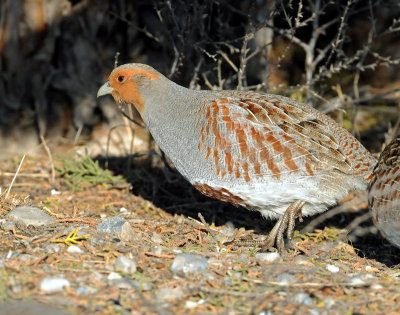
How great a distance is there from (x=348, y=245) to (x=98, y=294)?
2653 millimetres

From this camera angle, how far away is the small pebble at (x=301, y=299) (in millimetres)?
3394

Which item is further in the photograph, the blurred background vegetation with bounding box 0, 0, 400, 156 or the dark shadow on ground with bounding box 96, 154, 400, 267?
the blurred background vegetation with bounding box 0, 0, 400, 156

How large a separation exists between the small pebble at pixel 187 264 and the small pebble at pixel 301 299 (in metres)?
0.66

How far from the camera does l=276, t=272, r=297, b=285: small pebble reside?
367 cm

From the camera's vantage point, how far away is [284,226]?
4.82 metres

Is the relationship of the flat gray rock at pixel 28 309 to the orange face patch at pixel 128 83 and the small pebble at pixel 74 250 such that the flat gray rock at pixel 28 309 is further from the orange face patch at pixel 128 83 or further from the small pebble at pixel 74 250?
the orange face patch at pixel 128 83

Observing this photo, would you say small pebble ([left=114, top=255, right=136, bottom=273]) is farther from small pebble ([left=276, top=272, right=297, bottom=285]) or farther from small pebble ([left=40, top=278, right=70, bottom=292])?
small pebble ([left=276, top=272, right=297, bottom=285])

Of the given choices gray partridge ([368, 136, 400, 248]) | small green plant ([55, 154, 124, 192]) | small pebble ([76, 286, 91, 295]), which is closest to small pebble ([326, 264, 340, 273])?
gray partridge ([368, 136, 400, 248])

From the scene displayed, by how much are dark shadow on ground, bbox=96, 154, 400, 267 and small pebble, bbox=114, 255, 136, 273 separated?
199 cm

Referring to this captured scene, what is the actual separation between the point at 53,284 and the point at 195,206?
2.77 metres

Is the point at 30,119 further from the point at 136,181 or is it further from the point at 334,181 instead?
the point at 334,181

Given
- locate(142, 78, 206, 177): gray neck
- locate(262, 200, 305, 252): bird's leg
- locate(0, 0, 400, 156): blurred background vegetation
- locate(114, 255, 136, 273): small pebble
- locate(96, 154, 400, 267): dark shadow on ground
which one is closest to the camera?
locate(114, 255, 136, 273): small pebble

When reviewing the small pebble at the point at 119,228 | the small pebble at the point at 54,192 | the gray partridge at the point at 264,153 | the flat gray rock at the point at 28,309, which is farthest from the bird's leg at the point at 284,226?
the small pebble at the point at 54,192

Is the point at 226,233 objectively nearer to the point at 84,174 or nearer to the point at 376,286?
the point at 376,286
